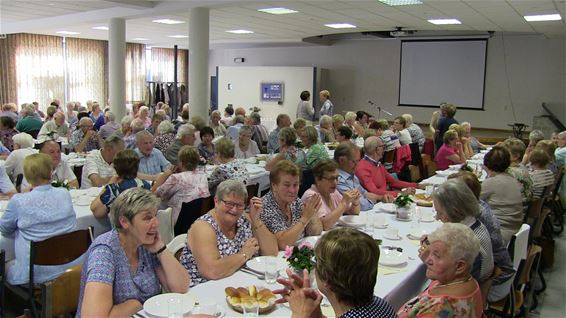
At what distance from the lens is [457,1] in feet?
26.6

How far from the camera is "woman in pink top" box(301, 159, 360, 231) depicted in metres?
3.76

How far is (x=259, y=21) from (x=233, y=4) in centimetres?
275

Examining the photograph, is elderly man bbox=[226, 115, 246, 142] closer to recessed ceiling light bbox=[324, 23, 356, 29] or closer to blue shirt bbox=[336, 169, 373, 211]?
recessed ceiling light bbox=[324, 23, 356, 29]

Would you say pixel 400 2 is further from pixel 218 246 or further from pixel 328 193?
pixel 218 246

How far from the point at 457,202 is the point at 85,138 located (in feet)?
20.4

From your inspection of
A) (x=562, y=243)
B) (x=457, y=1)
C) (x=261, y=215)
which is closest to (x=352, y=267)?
(x=261, y=215)

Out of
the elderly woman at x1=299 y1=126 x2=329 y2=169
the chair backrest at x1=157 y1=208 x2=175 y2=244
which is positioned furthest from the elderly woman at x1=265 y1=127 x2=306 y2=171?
the chair backrest at x1=157 y1=208 x2=175 y2=244

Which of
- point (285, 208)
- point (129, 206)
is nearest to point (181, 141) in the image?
point (285, 208)

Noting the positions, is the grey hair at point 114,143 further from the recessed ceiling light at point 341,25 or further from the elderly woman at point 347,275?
the recessed ceiling light at point 341,25

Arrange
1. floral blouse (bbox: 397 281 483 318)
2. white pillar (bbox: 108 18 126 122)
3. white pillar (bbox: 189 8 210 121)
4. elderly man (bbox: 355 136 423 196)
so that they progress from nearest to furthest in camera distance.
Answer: floral blouse (bbox: 397 281 483 318) < elderly man (bbox: 355 136 423 196) < white pillar (bbox: 189 8 210 121) < white pillar (bbox: 108 18 126 122)

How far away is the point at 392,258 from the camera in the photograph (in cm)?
313

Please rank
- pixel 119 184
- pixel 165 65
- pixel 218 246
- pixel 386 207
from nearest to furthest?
pixel 218 246 → pixel 119 184 → pixel 386 207 → pixel 165 65

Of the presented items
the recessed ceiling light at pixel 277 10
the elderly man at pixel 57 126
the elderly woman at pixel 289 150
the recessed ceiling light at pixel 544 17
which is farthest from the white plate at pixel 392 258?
the elderly man at pixel 57 126

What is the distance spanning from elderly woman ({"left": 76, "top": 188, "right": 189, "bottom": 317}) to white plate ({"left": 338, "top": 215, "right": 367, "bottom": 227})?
1727 mm
